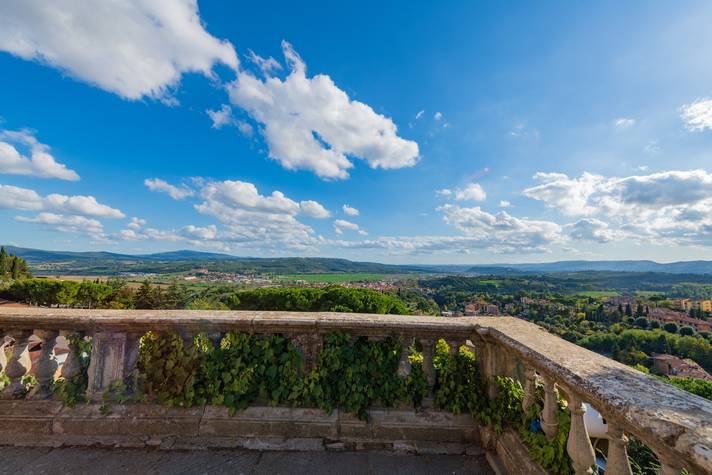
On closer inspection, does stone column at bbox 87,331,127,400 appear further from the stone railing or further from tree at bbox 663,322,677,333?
tree at bbox 663,322,677,333

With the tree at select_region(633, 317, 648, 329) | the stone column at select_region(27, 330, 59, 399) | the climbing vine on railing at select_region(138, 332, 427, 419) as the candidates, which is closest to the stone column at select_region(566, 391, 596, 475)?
the climbing vine on railing at select_region(138, 332, 427, 419)

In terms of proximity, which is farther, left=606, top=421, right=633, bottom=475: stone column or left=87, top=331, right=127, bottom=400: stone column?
left=87, top=331, right=127, bottom=400: stone column

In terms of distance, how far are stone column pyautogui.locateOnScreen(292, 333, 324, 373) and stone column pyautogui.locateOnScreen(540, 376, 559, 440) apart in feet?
5.67

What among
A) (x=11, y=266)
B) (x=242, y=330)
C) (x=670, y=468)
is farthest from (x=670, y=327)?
(x=11, y=266)

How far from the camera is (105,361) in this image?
265 cm

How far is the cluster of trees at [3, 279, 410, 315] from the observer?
24.1 metres

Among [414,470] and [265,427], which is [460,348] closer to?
[414,470]

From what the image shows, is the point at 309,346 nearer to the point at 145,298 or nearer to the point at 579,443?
the point at 579,443

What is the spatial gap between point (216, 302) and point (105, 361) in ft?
126

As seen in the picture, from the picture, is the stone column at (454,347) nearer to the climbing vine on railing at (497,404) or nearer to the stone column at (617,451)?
A: the climbing vine on railing at (497,404)

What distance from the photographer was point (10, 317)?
102 inches

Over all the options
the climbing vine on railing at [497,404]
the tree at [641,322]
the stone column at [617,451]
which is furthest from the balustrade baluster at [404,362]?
the tree at [641,322]

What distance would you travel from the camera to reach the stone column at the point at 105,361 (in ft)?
8.58

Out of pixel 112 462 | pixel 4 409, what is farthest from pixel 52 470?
pixel 4 409
